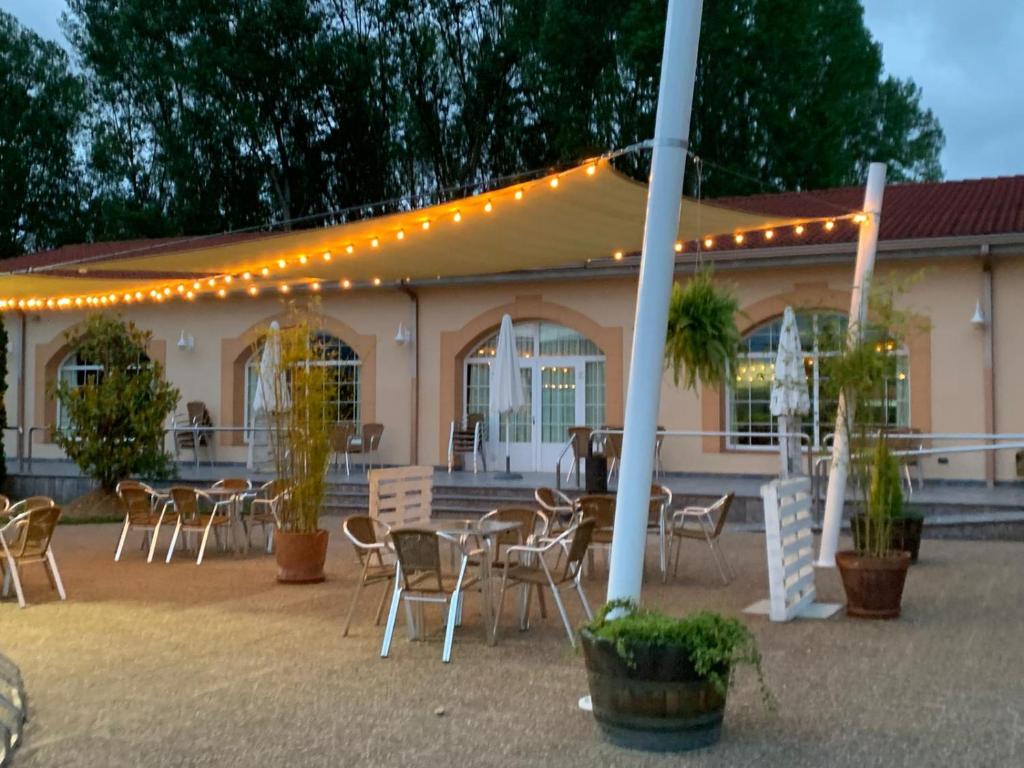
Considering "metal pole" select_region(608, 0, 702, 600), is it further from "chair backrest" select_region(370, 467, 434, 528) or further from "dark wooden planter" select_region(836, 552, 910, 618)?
"chair backrest" select_region(370, 467, 434, 528)

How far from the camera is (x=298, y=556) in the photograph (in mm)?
7809

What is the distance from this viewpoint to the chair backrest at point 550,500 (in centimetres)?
826

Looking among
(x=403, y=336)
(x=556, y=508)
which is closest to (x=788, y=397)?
(x=556, y=508)

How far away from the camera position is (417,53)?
25.2 m

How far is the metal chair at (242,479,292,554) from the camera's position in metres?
8.13

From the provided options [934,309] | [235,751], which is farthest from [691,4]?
[934,309]

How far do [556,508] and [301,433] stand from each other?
191 centimetres

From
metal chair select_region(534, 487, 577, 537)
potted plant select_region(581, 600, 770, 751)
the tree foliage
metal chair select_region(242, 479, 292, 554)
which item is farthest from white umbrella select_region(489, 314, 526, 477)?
the tree foliage

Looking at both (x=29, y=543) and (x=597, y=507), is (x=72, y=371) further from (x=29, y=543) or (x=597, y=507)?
(x=597, y=507)

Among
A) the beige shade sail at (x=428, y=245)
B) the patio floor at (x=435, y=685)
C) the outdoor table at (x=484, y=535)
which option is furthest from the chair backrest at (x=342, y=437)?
the outdoor table at (x=484, y=535)

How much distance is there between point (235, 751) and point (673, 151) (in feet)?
9.19

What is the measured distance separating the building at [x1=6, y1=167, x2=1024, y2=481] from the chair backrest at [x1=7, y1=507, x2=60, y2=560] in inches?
77.0

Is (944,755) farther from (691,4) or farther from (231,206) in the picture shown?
(231,206)

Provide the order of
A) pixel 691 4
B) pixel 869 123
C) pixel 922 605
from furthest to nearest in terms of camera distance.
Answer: pixel 869 123 → pixel 922 605 → pixel 691 4
